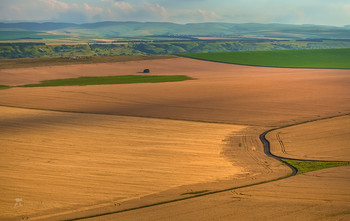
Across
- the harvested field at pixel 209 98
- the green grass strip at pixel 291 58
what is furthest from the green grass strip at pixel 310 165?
the green grass strip at pixel 291 58

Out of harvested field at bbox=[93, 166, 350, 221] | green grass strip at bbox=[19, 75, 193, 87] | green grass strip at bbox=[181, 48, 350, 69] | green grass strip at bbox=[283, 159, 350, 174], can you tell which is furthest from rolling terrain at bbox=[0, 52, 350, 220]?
green grass strip at bbox=[181, 48, 350, 69]

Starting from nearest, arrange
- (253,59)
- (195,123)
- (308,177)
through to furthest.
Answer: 1. (308,177)
2. (195,123)
3. (253,59)

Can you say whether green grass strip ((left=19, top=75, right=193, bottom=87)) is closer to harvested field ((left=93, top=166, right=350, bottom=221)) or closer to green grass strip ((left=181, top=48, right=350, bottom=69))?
green grass strip ((left=181, top=48, right=350, bottom=69))

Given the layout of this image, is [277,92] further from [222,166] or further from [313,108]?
[222,166]

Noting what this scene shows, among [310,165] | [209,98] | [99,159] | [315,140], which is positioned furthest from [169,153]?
[209,98]

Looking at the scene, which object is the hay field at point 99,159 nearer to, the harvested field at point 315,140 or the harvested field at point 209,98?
the harvested field at point 315,140

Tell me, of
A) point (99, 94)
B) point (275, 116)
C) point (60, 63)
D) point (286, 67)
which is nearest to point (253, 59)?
point (286, 67)
